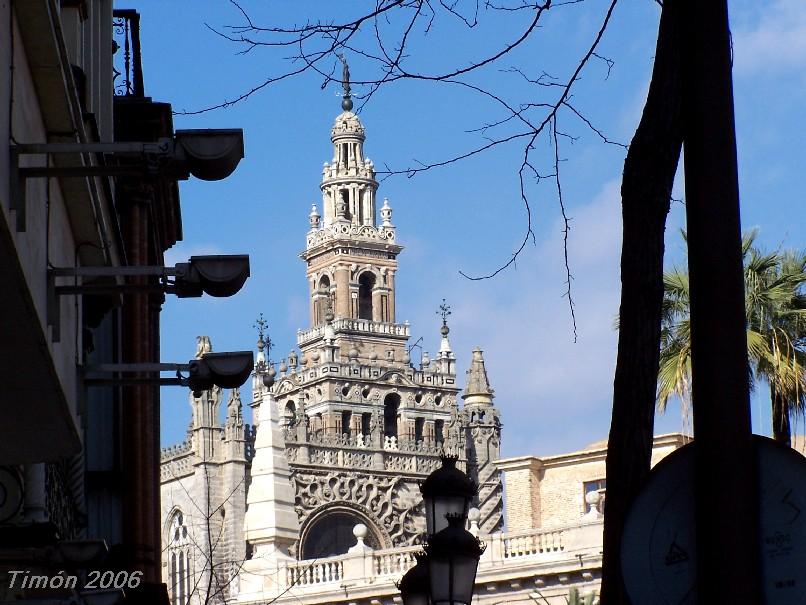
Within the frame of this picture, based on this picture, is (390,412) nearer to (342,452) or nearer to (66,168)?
(342,452)

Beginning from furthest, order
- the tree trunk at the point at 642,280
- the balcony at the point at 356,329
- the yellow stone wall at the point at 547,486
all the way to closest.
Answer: the balcony at the point at 356,329
the yellow stone wall at the point at 547,486
the tree trunk at the point at 642,280

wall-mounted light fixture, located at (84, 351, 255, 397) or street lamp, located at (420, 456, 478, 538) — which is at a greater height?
wall-mounted light fixture, located at (84, 351, 255, 397)

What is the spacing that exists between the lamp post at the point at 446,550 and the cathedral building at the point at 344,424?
243 ft

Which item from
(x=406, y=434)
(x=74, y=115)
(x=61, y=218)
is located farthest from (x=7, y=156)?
(x=406, y=434)

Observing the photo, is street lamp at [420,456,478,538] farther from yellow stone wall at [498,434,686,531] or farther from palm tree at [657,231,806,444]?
yellow stone wall at [498,434,686,531]

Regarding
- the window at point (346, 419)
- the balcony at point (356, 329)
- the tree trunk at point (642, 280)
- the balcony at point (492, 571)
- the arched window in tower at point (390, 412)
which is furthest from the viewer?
the balcony at point (356, 329)

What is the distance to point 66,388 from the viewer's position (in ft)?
31.0

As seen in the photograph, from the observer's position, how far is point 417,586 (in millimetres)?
12508

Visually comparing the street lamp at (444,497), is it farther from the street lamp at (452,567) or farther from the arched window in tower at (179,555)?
the arched window in tower at (179,555)

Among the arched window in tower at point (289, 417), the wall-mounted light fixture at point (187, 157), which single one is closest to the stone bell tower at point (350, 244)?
the arched window in tower at point (289, 417)

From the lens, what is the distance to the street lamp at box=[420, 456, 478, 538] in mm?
12172

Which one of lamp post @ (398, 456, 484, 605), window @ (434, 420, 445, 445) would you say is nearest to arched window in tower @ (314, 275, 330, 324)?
window @ (434, 420, 445, 445)

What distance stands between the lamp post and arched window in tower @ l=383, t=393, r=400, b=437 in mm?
102302

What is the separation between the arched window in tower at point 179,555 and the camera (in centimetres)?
9797
